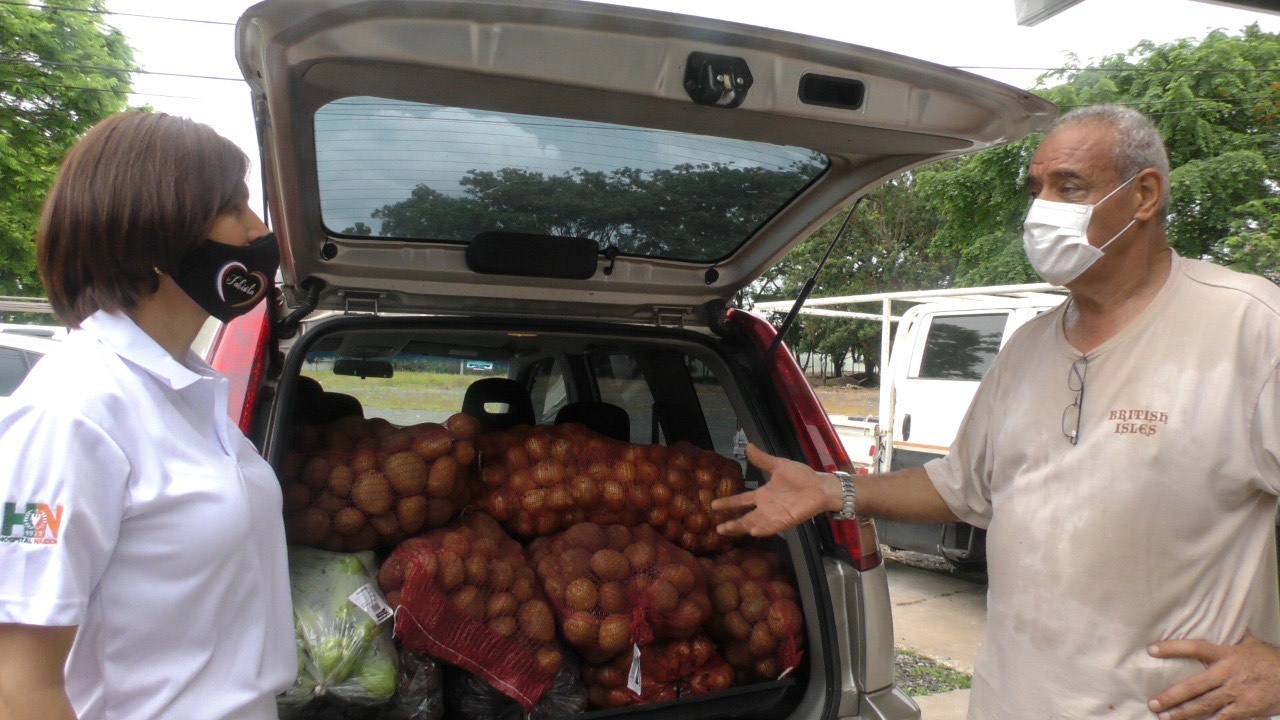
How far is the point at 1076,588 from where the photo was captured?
183 cm

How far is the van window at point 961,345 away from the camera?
24.8 feet

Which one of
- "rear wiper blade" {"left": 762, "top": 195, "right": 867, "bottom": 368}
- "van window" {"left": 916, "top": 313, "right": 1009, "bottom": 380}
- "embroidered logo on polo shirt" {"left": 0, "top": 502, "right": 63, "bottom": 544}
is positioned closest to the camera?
"embroidered logo on polo shirt" {"left": 0, "top": 502, "right": 63, "bottom": 544}

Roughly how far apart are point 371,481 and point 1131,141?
198 cm

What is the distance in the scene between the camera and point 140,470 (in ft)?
4.04

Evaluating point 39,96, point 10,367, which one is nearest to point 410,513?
point 10,367

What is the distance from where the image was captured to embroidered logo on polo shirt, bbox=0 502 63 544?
1.11 m

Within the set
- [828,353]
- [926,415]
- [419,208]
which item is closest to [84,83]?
[926,415]

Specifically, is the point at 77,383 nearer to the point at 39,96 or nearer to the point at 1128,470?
the point at 1128,470

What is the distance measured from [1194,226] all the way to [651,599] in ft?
41.1

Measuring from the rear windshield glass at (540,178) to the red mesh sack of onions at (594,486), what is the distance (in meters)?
0.63

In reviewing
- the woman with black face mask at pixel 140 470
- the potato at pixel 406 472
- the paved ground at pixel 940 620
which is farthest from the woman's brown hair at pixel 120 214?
the paved ground at pixel 940 620

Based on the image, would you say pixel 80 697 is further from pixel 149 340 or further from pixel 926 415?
pixel 926 415

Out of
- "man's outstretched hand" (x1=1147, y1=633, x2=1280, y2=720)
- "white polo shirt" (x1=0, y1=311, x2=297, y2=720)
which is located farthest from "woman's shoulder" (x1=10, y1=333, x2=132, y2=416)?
"man's outstretched hand" (x1=1147, y1=633, x2=1280, y2=720)

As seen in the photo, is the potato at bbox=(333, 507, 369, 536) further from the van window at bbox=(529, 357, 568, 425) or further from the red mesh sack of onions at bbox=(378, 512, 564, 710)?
the van window at bbox=(529, 357, 568, 425)
